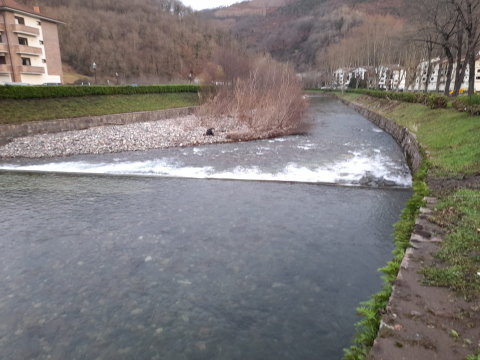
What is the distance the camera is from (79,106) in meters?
23.0

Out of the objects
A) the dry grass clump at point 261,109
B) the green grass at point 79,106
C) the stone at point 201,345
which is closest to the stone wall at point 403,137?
the dry grass clump at point 261,109

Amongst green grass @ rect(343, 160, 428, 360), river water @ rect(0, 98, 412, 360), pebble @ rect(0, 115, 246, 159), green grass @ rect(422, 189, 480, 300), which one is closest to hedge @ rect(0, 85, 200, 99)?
pebble @ rect(0, 115, 246, 159)

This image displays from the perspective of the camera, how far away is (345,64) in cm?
7031

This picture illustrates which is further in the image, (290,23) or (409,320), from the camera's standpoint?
(290,23)

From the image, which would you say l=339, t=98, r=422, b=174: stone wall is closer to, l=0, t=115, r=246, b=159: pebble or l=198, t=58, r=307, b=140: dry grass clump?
l=198, t=58, r=307, b=140: dry grass clump

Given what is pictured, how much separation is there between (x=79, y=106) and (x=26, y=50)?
23.4 meters

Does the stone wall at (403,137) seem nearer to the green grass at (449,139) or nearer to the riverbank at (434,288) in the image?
the green grass at (449,139)

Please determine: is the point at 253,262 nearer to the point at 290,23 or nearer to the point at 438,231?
the point at 438,231

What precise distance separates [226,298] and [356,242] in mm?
2878

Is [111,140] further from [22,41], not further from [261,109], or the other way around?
[22,41]

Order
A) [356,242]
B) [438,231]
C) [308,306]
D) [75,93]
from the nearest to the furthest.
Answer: [308,306] → [438,231] → [356,242] → [75,93]

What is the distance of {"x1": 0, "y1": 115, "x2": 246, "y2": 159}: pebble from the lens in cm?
1539

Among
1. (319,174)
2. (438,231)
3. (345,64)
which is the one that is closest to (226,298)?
(438,231)

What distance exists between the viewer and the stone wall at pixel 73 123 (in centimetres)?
1711
